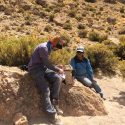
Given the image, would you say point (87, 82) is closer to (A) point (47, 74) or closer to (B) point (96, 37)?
(A) point (47, 74)

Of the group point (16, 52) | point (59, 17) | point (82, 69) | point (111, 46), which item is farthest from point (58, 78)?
point (59, 17)

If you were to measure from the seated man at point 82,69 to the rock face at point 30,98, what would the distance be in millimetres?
854

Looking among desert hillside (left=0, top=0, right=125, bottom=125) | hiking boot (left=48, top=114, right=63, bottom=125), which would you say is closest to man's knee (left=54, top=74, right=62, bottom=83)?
desert hillside (left=0, top=0, right=125, bottom=125)

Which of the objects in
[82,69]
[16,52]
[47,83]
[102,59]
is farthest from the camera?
[102,59]

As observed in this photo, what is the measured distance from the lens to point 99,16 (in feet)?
119

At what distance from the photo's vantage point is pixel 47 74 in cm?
1027

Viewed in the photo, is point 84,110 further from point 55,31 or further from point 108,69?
point 55,31

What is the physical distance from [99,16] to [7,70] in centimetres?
2667

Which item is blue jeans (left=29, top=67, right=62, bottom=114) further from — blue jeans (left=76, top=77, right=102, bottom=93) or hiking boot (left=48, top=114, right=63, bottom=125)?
blue jeans (left=76, top=77, right=102, bottom=93)

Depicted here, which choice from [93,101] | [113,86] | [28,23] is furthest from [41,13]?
[93,101]

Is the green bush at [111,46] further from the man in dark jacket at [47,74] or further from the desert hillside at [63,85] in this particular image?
the man in dark jacket at [47,74]

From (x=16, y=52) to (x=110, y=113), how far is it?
4.05 m

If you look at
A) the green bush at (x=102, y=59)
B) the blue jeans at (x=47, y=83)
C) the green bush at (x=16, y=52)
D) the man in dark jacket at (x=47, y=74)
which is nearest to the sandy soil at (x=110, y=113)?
the man in dark jacket at (x=47, y=74)

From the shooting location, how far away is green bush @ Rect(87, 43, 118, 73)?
16.7 metres
